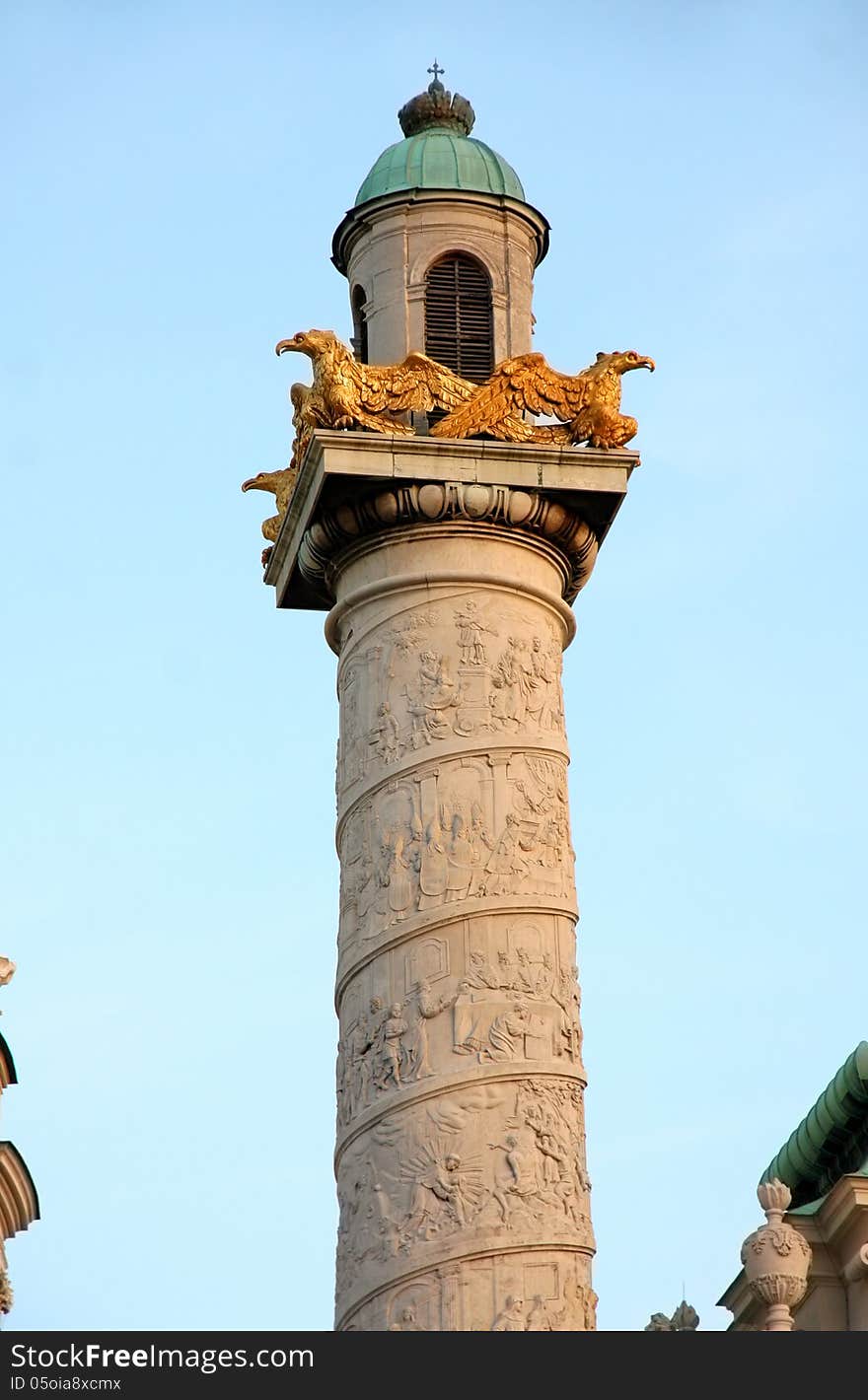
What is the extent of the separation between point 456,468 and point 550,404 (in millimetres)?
1187

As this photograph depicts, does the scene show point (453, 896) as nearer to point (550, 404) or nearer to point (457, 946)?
point (457, 946)

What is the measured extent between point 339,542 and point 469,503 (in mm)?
1178

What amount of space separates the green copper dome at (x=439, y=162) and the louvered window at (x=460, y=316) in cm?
72

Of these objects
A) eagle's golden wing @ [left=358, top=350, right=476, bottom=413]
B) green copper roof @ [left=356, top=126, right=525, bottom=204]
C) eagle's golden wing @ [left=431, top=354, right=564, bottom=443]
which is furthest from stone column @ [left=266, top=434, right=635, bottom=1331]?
green copper roof @ [left=356, top=126, right=525, bottom=204]

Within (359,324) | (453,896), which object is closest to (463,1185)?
(453,896)

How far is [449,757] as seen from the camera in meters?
25.0

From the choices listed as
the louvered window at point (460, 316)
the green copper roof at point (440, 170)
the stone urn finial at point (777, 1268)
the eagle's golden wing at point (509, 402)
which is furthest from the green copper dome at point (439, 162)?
the stone urn finial at point (777, 1268)

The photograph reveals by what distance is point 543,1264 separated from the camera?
76.4 ft

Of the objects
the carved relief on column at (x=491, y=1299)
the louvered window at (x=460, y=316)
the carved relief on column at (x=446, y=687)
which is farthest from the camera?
the louvered window at (x=460, y=316)

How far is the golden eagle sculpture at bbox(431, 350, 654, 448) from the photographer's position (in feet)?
86.3

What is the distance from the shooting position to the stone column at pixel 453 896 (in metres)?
23.4

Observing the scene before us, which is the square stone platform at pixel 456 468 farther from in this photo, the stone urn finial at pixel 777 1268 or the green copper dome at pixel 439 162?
the stone urn finial at pixel 777 1268
